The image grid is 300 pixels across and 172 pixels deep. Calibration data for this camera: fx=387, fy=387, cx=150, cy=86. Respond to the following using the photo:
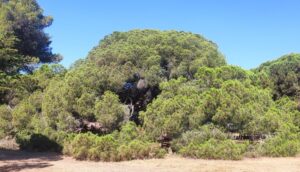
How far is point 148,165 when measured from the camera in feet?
43.7

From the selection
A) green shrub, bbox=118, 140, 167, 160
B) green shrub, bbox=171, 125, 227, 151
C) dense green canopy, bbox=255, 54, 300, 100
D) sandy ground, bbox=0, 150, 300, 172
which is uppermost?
dense green canopy, bbox=255, 54, 300, 100

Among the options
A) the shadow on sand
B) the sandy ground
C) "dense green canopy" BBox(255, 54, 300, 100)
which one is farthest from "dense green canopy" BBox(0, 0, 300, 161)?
"dense green canopy" BBox(255, 54, 300, 100)

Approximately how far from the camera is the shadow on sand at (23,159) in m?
12.9

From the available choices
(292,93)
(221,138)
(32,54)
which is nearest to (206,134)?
(221,138)

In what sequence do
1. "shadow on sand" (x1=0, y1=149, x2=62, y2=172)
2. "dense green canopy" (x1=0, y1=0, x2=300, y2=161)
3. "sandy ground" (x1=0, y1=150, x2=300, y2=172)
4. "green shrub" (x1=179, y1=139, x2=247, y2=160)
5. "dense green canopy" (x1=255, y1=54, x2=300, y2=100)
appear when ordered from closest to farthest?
"sandy ground" (x1=0, y1=150, x2=300, y2=172), "shadow on sand" (x1=0, y1=149, x2=62, y2=172), "green shrub" (x1=179, y1=139, x2=247, y2=160), "dense green canopy" (x1=0, y1=0, x2=300, y2=161), "dense green canopy" (x1=255, y1=54, x2=300, y2=100)

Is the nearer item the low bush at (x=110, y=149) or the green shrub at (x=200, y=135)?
the low bush at (x=110, y=149)

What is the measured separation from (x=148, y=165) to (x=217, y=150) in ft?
9.25

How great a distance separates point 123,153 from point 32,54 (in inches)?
678

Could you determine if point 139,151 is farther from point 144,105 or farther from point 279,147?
point 144,105

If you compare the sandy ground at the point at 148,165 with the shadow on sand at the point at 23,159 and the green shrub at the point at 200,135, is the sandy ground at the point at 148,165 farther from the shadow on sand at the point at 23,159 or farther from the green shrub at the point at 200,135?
the green shrub at the point at 200,135

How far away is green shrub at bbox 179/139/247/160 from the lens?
14.4 m

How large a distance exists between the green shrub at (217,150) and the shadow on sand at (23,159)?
209 inches

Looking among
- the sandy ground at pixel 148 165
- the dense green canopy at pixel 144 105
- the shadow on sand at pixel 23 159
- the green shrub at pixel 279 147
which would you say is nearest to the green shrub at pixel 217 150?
the dense green canopy at pixel 144 105

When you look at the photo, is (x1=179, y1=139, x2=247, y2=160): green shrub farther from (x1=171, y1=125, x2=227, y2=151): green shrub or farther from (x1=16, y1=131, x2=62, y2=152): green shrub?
(x1=16, y1=131, x2=62, y2=152): green shrub
